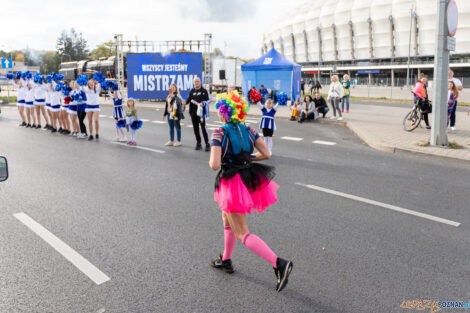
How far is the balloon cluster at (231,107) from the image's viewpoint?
140 inches

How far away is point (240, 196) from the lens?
341 centimetres

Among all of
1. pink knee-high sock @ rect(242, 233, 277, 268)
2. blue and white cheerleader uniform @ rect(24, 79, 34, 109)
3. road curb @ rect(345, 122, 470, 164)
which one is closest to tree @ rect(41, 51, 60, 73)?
blue and white cheerleader uniform @ rect(24, 79, 34, 109)

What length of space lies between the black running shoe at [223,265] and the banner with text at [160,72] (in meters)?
22.5

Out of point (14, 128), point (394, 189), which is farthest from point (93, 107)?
point (394, 189)

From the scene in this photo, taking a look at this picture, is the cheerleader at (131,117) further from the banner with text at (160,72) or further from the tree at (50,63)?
the tree at (50,63)

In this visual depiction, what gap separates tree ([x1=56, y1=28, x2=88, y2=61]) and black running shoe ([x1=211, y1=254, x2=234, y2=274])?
127m

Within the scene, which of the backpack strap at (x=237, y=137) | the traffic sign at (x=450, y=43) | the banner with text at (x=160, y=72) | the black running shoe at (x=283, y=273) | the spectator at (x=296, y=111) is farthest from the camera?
the banner with text at (x=160, y=72)

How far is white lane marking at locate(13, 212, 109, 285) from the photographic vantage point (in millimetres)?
3709

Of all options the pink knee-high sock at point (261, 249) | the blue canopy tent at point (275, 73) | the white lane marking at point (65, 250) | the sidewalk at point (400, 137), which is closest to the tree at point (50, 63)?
the blue canopy tent at point (275, 73)

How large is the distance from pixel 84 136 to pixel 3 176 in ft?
36.0

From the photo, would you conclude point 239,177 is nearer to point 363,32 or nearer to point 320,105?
point 320,105

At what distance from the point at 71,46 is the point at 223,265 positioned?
426 ft

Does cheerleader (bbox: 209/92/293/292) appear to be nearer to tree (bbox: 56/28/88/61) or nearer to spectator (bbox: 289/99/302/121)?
spectator (bbox: 289/99/302/121)

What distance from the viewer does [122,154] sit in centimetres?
990
